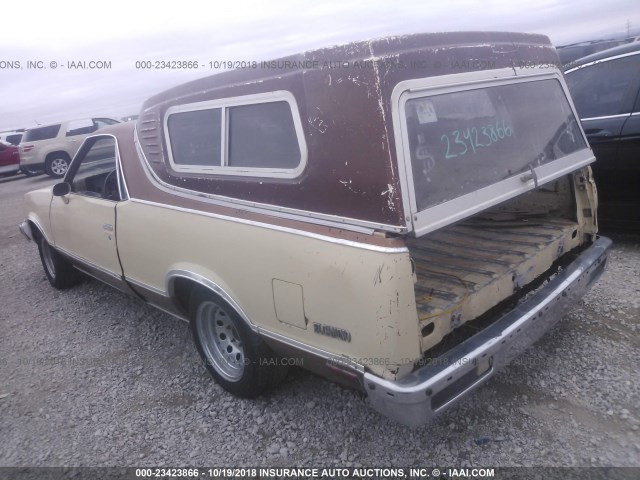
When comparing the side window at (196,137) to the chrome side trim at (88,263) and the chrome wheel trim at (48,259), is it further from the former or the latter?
the chrome wheel trim at (48,259)

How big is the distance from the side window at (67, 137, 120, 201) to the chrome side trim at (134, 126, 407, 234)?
2.50 feet

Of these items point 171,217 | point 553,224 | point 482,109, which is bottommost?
point 553,224

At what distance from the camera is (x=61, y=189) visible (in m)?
3.88

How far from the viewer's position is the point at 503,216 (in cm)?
337

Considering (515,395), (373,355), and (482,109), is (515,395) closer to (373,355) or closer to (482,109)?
(373,355)

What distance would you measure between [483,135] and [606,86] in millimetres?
2555

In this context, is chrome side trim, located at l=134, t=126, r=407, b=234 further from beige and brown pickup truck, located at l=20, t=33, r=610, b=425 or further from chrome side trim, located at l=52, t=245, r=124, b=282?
chrome side trim, located at l=52, t=245, r=124, b=282

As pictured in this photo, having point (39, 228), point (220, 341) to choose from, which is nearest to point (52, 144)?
Answer: point (39, 228)

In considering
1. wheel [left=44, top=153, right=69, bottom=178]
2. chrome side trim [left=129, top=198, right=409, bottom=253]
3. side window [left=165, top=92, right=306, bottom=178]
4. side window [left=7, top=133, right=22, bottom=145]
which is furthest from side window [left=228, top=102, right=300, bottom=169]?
side window [left=7, top=133, right=22, bottom=145]

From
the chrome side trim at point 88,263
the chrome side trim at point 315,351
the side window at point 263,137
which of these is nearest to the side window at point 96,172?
the chrome side trim at point 88,263

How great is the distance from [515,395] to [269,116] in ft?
6.42

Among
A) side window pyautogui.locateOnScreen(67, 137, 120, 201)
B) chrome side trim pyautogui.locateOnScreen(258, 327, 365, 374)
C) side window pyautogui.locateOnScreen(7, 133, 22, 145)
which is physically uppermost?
side window pyautogui.locateOnScreen(7, 133, 22, 145)

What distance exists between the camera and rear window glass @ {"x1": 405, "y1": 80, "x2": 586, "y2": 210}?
6.78ft

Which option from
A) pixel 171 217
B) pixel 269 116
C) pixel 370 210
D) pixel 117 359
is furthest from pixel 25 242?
pixel 370 210
